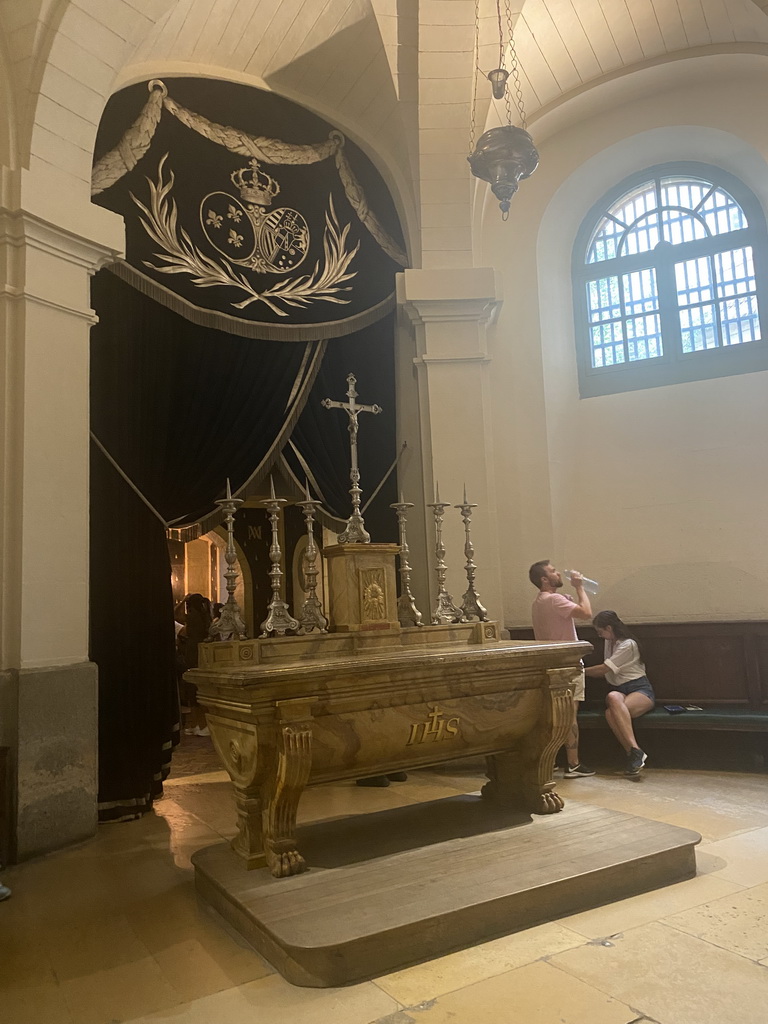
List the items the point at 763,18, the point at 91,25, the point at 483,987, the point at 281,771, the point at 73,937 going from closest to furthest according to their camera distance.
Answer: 1. the point at 483,987
2. the point at 73,937
3. the point at 281,771
4. the point at 91,25
5. the point at 763,18

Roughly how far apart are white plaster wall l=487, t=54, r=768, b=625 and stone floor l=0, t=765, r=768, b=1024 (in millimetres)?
2997

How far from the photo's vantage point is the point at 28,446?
4.57 meters

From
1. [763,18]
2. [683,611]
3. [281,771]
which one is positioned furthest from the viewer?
[683,611]

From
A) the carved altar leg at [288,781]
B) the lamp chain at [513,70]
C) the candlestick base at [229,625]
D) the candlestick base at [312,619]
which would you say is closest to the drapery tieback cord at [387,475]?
the candlestick base at [312,619]

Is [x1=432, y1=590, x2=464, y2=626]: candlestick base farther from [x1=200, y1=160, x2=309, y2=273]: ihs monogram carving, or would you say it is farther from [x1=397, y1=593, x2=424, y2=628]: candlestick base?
[x1=200, y1=160, x2=309, y2=273]: ihs monogram carving

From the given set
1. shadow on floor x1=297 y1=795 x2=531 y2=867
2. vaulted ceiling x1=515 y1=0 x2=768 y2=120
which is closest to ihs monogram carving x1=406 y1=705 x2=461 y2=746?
shadow on floor x1=297 y1=795 x2=531 y2=867

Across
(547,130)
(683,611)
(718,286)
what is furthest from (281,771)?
(547,130)

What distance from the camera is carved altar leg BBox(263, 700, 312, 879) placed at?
3383 millimetres

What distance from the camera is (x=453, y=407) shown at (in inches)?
256

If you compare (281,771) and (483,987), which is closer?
(483,987)

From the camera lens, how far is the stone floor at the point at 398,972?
2.47m

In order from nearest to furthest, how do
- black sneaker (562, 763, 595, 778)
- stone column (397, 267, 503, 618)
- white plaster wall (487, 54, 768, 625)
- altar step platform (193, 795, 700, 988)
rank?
altar step platform (193, 795, 700, 988), black sneaker (562, 763, 595, 778), stone column (397, 267, 503, 618), white plaster wall (487, 54, 768, 625)

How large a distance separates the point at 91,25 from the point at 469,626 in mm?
4369

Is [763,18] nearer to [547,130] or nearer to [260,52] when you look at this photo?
[547,130]
